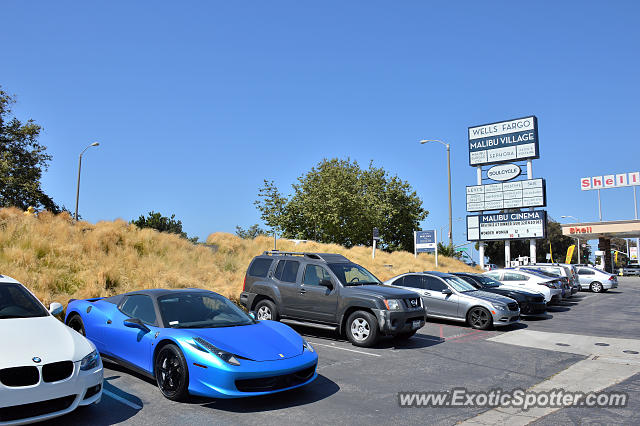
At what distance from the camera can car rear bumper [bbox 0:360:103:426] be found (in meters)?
4.23

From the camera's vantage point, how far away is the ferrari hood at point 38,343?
452 cm

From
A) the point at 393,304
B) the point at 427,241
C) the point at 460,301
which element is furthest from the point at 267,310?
the point at 427,241

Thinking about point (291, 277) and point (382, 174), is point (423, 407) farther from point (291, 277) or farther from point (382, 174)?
point (382, 174)

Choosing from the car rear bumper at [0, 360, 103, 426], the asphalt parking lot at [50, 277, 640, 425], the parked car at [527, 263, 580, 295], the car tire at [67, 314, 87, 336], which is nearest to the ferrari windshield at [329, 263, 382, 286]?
the asphalt parking lot at [50, 277, 640, 425]

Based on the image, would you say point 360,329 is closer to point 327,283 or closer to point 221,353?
point 327,283

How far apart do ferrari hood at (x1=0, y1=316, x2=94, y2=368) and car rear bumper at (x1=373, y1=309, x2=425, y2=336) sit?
570 centimetres

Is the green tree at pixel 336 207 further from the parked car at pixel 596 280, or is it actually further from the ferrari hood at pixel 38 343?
the ferrari hood at pixel 38 343

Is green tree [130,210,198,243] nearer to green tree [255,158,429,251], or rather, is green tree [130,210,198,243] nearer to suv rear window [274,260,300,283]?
green tree [255,158,429,251]

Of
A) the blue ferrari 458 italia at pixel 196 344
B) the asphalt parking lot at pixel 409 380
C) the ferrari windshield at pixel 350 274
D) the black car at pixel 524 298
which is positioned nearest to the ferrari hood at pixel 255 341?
the blue ferrari 458 italia at pixel 196 344

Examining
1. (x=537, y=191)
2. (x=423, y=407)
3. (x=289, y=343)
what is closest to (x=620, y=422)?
(x=423, y=407)

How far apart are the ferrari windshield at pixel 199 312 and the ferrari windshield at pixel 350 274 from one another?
3679 mm

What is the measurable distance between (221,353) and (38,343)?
74.5 inches

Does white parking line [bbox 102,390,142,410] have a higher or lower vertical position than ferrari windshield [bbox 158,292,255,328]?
lower

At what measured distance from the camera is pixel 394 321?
373 inches
